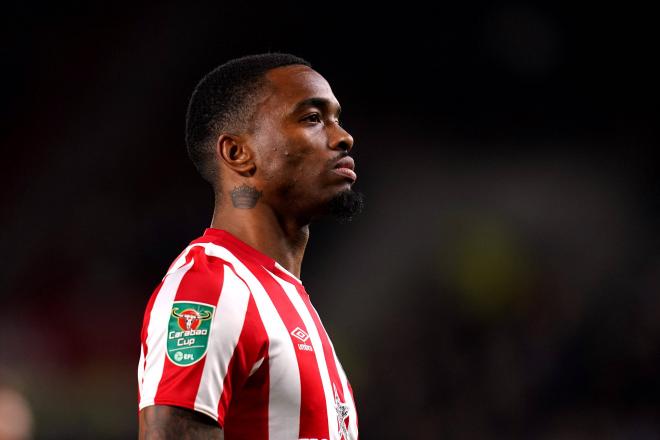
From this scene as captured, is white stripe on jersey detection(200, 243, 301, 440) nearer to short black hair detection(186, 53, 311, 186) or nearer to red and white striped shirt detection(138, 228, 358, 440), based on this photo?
red and white striped shirt detection(138, 228, 358, 440)

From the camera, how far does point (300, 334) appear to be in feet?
5.58

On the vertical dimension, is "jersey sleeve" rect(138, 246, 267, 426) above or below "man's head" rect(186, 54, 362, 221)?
below

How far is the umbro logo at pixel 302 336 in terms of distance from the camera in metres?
1.67

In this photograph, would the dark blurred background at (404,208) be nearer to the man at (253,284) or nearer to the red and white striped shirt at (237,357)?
the man at (253,284)

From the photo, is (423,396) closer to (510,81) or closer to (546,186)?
(546,186)

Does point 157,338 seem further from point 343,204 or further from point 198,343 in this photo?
point 343,204

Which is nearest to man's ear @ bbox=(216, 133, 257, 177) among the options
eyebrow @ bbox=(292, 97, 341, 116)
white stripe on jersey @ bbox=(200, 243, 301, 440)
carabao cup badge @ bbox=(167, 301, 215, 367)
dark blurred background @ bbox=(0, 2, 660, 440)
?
eyebrow @ bbox=(292, 97, 341, 116)

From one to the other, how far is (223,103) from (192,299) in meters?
0.70

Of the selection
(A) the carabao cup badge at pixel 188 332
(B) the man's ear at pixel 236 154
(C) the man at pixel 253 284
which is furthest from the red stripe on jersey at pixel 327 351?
(A) the carabao cup badge at pixel 188 332

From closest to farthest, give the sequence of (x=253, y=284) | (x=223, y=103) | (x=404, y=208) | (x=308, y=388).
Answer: (x=308, y=388)
(x=253, y=284)
(x=223, y=103)
(x=404, y=208)

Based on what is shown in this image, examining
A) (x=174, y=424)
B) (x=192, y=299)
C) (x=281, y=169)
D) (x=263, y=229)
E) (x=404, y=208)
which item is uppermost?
(x=404, y=208)

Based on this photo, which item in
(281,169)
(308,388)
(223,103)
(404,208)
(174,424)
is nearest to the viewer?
(174,424)

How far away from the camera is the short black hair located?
6.54 ft

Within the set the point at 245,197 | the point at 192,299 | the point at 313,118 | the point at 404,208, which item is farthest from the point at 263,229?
the point at 404,208
